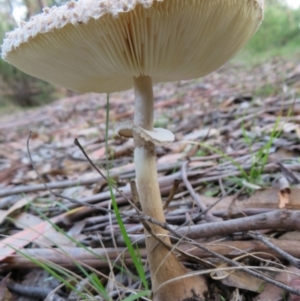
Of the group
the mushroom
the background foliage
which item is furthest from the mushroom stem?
the background foliage

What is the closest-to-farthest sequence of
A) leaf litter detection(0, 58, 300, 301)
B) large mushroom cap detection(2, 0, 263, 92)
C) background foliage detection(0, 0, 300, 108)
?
1. large mushroom cap detection(2, 0, 263, 92)
2. leaf litter detection(0, 58, 300, 301)
3. background foliage detection(0, 0, 300, 108)

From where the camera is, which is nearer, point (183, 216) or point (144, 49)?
point (144, 49)

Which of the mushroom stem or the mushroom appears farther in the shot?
the mushroom stem

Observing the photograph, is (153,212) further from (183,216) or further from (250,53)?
(250,53)

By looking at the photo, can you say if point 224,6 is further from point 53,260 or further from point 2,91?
point 2,91

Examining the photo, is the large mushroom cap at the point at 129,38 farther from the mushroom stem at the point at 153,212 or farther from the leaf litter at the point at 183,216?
the leaf litter at the point at 183,216

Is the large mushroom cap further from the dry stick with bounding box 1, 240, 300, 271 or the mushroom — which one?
the dry stick with bounding box 1, 240, 300, 271

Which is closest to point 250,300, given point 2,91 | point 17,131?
point 17,131

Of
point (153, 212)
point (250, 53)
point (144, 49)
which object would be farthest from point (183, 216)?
point (250, 53)
